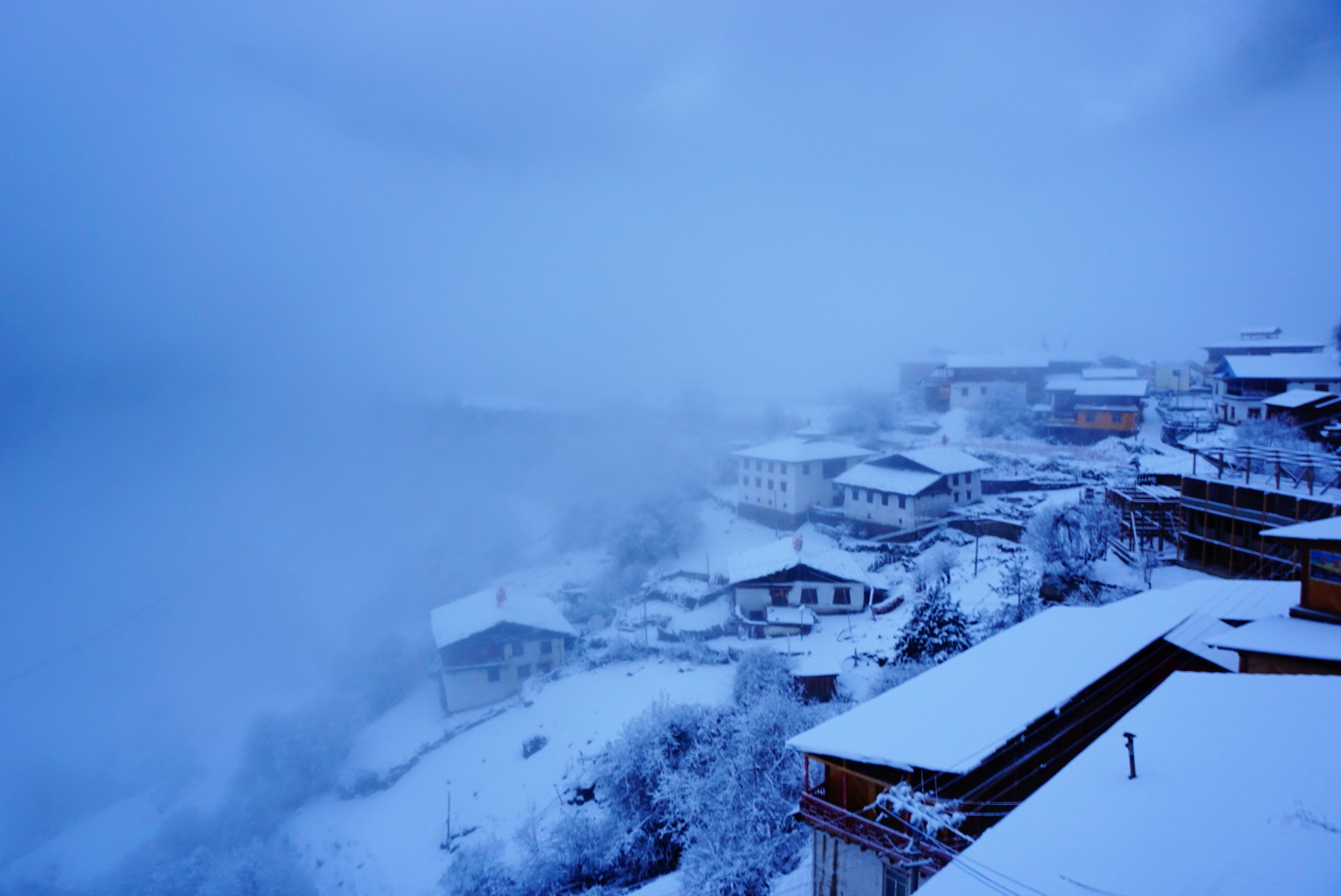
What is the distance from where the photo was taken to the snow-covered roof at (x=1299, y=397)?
32.1 m

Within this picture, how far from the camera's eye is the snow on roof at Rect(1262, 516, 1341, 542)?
10766 millimetres

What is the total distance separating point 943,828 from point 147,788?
42.1 m

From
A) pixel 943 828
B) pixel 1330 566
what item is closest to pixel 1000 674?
pixel 943 828

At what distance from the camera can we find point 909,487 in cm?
3453

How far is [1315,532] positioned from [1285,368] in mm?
37306

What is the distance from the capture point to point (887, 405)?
59.4 metres

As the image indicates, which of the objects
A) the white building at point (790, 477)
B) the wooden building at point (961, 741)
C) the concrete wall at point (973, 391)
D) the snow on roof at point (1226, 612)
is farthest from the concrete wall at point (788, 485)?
the wooden building at point (961, 741)

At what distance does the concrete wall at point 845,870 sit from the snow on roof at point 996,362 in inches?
2080

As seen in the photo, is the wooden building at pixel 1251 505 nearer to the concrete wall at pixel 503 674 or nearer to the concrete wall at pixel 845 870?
the concrete wall at pixel 845 870

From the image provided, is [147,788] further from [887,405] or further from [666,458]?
[887,405]

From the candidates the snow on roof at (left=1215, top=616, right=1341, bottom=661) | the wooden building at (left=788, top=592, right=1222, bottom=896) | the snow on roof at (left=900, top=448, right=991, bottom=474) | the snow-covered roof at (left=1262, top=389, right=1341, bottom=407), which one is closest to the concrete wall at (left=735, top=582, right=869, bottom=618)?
the snow on roof at (left=900, top=448, right=991, bottom=474)

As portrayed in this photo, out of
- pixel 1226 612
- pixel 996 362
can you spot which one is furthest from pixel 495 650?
pixel 996 362

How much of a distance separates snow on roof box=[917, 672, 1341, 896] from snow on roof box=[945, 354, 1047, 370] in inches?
2042

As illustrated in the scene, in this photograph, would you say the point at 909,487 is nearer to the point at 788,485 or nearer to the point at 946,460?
the point at 946,460
